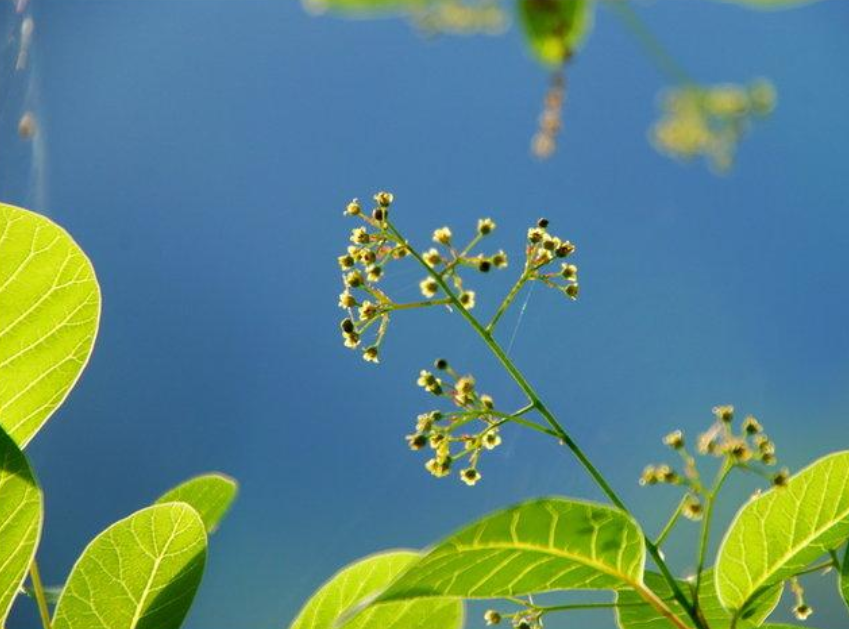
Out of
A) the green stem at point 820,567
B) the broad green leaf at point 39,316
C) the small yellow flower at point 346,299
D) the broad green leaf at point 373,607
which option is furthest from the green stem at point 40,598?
the green stem at point 820,567

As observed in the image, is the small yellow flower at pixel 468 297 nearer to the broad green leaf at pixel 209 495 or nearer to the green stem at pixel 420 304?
the green stem at pixel 420 304

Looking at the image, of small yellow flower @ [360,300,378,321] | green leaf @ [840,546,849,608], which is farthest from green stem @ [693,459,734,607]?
small yellow flower @ [360,300,378,321]

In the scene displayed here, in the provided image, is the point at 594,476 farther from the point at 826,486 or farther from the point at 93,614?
the point at 93,614

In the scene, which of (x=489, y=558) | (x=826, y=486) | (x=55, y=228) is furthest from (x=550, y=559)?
(x=55, y=228)

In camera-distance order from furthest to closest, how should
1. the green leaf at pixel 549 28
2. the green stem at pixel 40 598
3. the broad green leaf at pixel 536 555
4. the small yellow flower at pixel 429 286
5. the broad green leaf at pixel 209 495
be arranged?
1. the broad green leaf at pixel 209 495
2. the small yellow flower at pixel 429 286
3. the green stem at pixel 40 598
4. the broad green leaf at pixel 536 555
5. the green leaf at pixel 549 28

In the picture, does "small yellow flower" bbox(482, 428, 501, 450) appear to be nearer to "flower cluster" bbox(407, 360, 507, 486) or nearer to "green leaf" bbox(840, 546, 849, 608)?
"flower cluster" bbox(407, 360, 507, 486)
